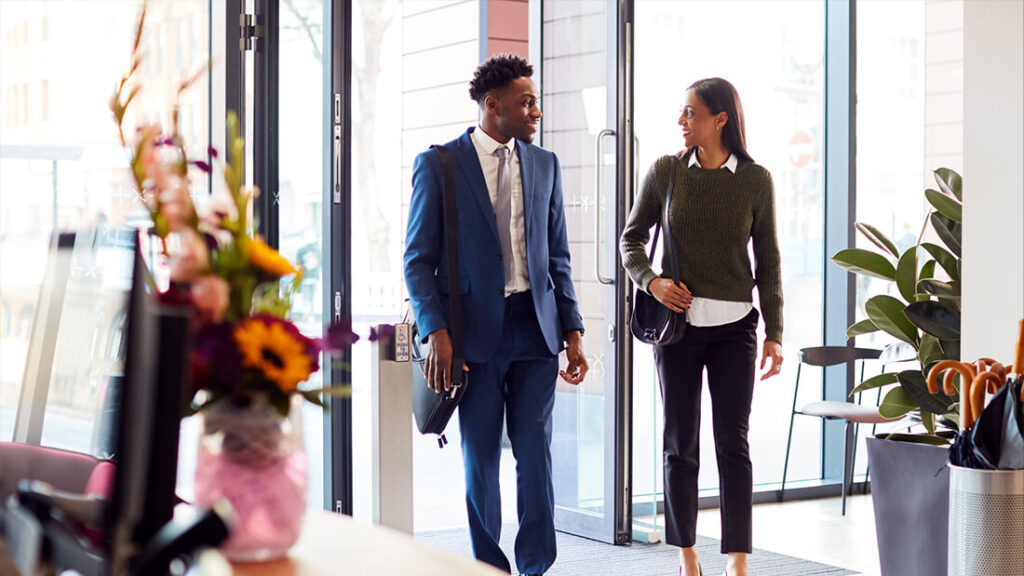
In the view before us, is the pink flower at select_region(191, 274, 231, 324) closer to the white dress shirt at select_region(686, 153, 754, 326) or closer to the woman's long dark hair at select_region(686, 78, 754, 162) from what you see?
the white dress shirt at select_region(686, 153, 754, 326)

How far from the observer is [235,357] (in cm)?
103

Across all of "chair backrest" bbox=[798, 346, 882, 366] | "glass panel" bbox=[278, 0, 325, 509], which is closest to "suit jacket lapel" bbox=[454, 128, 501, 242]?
"glass panel" bbox=[278, 0, 325, 509]

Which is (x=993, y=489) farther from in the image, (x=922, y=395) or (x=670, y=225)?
(x=670, y=225)

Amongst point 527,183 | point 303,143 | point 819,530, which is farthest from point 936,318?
point 303,143

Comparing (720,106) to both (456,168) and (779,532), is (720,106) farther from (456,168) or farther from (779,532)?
(779,532)

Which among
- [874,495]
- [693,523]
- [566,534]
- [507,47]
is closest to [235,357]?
[693,523]

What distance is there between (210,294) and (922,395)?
2681 mm

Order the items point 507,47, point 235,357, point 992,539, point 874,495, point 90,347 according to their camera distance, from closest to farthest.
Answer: point 90,347, point 235,357, point 992,539, point 874,495, point 507,47

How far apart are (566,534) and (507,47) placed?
11.1 feet

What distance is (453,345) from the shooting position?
302cm

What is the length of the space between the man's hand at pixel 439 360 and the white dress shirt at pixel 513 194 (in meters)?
0.24

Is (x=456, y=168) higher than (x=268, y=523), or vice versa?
(x=456, y=168)

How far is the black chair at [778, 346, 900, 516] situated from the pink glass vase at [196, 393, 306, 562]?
146 inches

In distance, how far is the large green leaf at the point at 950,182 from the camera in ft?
10.9
